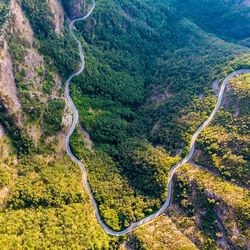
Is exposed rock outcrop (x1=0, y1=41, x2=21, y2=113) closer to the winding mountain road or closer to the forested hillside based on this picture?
the forested hillside

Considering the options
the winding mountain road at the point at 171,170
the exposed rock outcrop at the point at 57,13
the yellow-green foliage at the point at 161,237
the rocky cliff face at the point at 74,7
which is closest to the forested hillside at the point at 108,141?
the yellow-green foliage at the point at 161,237

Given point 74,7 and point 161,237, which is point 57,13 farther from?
point 161,237

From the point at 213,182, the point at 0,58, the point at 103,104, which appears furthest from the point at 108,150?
the point at 0,58

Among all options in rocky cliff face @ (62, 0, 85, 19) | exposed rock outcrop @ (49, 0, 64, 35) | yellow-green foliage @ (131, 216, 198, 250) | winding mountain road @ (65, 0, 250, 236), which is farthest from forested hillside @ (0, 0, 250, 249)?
winding mountain road @ (65, 0, 250, 236)

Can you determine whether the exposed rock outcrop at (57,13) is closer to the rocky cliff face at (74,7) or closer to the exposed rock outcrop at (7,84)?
the rocky cliff face at (74,7)

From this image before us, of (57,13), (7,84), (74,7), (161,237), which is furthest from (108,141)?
(74,7)
